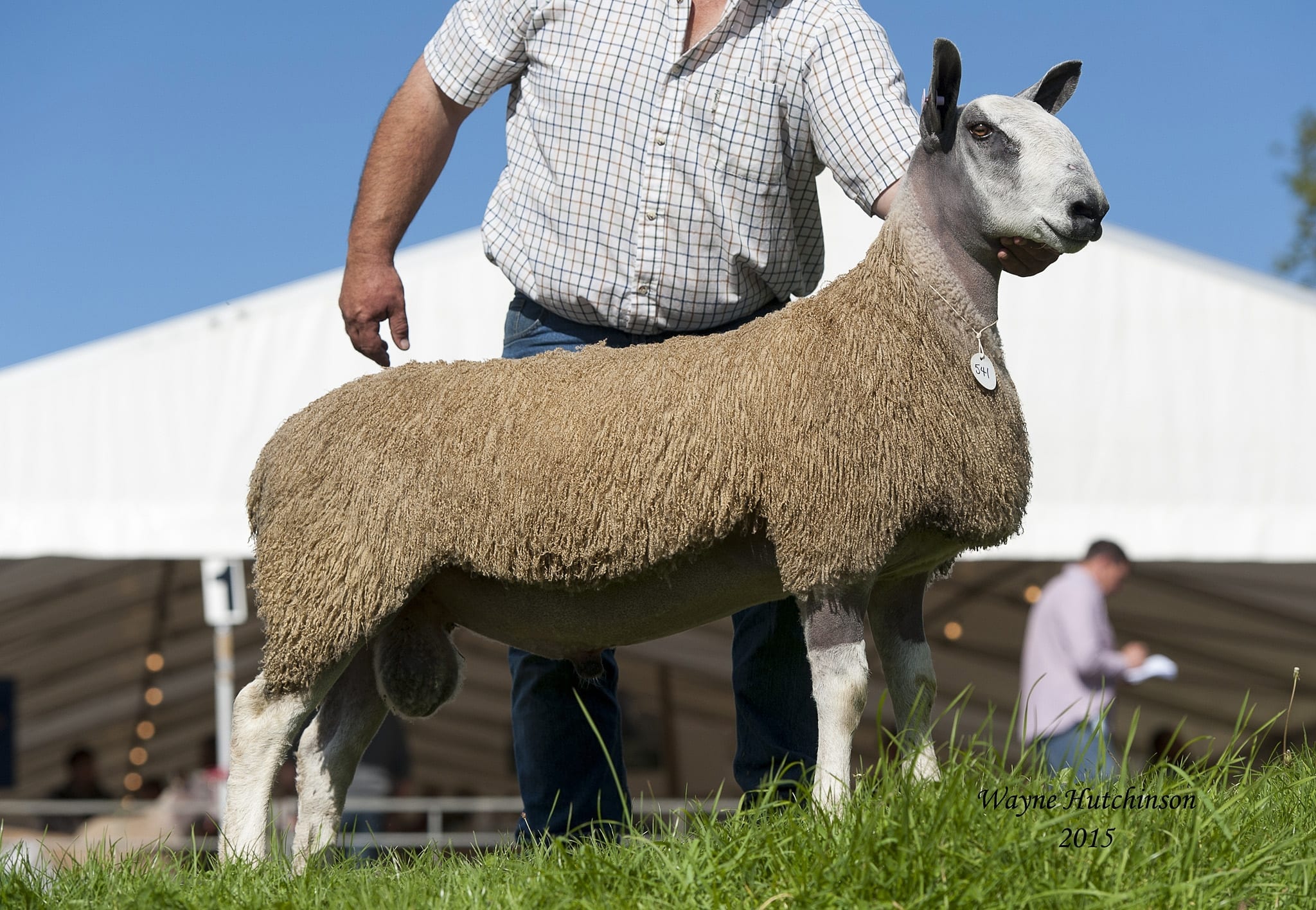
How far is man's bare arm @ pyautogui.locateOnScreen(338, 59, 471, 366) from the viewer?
2.61 metres

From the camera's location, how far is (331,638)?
7.10 ft

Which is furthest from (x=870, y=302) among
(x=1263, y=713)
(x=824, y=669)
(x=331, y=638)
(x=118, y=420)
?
(x=1263, y=713)

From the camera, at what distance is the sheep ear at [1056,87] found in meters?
2.12

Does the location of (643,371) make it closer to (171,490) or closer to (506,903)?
(506,903)

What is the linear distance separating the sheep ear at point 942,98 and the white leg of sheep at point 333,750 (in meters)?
1.48

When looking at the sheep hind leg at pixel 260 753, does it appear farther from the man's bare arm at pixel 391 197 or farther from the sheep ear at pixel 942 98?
the sheep ear at pixel 942 98

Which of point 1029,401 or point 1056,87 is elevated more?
point 1056,87

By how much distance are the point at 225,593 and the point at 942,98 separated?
4.79 metres

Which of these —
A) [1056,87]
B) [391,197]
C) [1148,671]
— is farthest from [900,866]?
[1148,671]

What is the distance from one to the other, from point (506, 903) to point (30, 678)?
1243 cm

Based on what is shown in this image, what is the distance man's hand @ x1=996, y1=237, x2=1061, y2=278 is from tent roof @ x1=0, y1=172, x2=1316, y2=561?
13.2ft

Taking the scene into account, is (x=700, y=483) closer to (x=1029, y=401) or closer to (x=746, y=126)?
(x=746, y=126)

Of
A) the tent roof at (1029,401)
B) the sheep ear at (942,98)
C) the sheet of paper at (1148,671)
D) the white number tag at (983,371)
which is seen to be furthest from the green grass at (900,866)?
the tent roof at (1029,401)

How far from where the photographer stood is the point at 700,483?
1.97m
